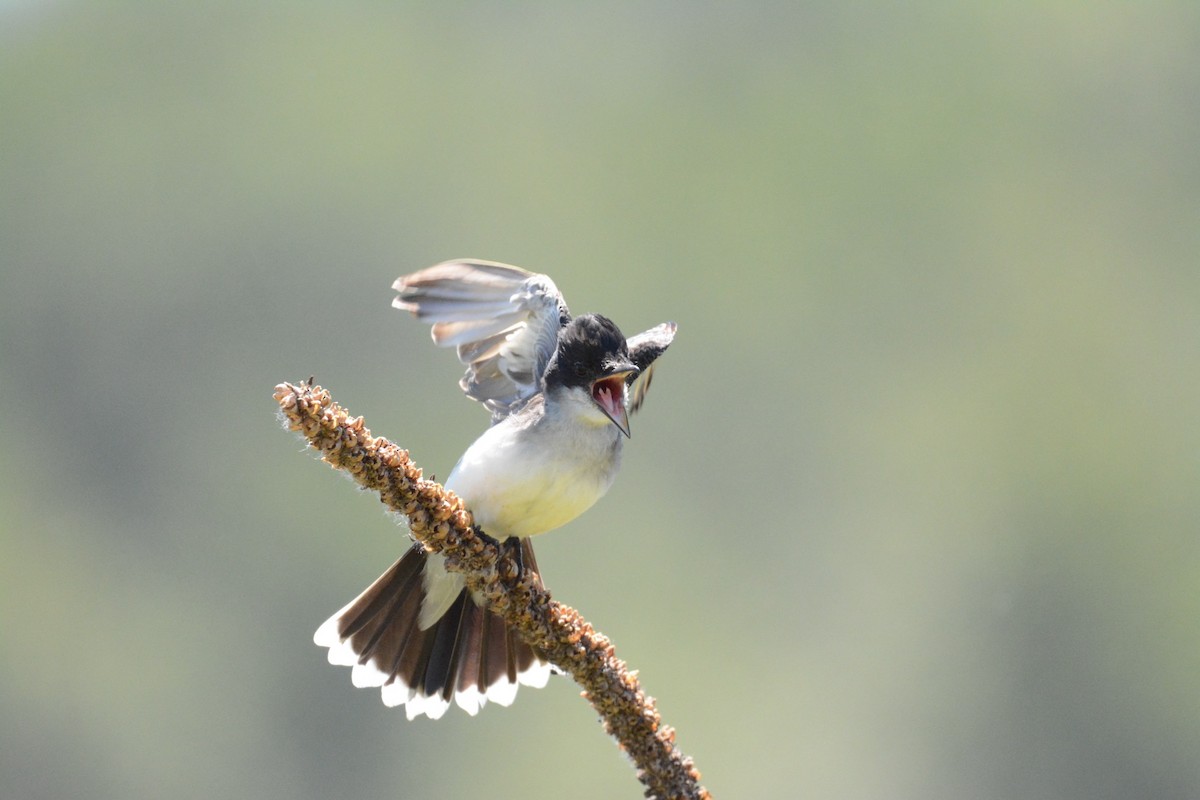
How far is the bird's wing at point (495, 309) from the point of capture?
19.4ft

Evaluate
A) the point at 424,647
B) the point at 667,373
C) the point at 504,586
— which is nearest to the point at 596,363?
the point at 504,586

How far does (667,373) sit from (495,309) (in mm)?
30181

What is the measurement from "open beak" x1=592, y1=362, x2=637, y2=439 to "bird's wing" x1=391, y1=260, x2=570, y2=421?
0.49 m

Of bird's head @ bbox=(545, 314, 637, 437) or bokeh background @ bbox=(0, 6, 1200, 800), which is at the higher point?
bokeh background @ bbox=(0, 6, 1200, 800)

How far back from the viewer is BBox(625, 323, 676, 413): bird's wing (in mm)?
5902

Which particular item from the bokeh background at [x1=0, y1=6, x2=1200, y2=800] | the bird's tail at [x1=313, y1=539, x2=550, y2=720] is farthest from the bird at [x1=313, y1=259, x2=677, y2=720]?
the bokeh background at [x1=0, y1=6, x2=1200, y2=800]

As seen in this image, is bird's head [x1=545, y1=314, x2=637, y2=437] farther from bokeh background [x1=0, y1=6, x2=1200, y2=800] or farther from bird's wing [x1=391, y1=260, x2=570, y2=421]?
bokeh background [x1=0, y1=6, x2=1200, y2=800]

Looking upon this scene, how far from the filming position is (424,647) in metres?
5.84

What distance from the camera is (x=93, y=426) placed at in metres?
34.3

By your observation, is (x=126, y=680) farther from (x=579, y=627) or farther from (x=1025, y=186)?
(x=1025, y=186)

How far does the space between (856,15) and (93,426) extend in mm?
41398

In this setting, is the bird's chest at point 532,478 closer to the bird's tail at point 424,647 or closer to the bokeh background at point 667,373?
the bird's tail at point 424,647

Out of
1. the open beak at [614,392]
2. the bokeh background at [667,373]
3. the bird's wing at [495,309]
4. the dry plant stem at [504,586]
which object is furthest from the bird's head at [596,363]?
the bokeh background at [667,373]

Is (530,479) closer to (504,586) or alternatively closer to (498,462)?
(498,462)
